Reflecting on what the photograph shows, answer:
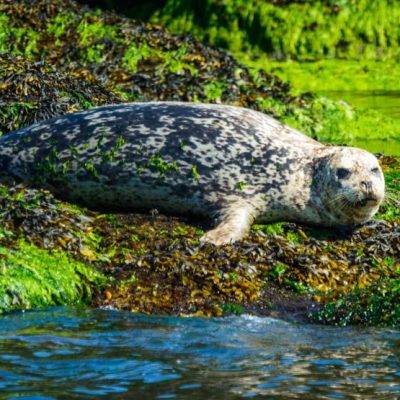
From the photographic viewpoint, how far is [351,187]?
8195 mm

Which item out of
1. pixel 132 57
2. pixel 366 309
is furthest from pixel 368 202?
pixel 132 57

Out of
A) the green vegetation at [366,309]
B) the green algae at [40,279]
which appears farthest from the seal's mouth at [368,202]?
the green algae at [40,279]

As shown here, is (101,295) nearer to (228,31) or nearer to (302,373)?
(302,373)

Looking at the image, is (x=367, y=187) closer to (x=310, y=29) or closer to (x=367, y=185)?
(x=367, y=185)

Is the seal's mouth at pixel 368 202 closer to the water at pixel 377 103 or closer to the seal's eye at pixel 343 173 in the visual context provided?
the seal's eye at pixel 343 173

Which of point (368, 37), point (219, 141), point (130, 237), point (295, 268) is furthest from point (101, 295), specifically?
point (368, 37)

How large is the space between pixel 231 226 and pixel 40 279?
1587 millimetres

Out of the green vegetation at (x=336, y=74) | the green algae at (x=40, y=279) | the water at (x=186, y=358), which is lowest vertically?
the water at (x=186, y=358)

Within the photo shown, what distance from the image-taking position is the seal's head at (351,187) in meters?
8.09

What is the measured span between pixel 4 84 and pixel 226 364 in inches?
222

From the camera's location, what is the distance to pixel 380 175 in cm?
821

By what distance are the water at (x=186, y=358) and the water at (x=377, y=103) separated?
6062 millimetres

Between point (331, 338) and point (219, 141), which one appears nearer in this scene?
point (331, 338)

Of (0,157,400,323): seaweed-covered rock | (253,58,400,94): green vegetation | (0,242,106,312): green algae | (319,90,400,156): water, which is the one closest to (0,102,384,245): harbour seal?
(0,157,400,323): seaweed-covered rock
